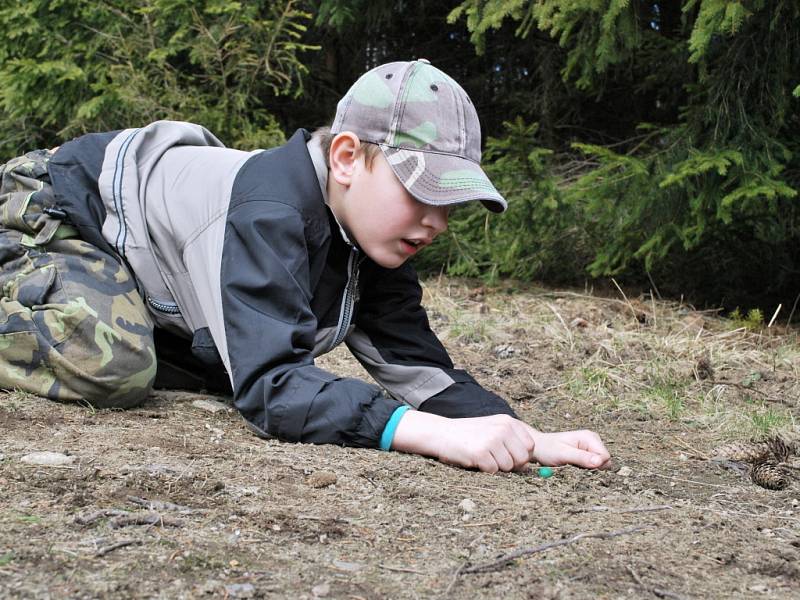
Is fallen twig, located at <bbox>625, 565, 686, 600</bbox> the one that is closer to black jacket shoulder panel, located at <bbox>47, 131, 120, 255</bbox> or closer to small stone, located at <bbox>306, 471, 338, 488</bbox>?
small stone, located at <bbox>306, 471, 338, 488</bbox>

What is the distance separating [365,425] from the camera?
2340 millimetres

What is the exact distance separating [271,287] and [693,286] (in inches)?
173

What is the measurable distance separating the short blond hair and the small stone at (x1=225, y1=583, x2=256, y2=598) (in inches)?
50.3

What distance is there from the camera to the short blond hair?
7.86ft

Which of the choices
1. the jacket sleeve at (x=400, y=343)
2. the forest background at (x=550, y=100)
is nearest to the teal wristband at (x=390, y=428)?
the jacket sleeve at (x=400, y=343)

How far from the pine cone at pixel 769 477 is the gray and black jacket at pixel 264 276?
760 millimetres

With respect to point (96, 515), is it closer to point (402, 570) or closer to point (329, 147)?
point (402, 570)

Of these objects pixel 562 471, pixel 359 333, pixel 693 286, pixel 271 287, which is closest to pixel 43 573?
pixel 271 287

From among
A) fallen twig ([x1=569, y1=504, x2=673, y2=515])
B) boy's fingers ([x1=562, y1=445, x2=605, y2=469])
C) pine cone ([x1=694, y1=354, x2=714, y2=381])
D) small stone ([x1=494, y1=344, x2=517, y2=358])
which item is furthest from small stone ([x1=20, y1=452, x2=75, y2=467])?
pine cone ([x1=694, y1=354, x2=714, y2=381])

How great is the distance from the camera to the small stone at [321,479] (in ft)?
6.66

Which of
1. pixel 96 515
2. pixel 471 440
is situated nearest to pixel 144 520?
pixel 96 515

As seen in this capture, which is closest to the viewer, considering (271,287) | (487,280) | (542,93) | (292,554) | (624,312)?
(292,554)

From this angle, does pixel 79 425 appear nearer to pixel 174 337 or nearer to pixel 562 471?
pixel 174 337

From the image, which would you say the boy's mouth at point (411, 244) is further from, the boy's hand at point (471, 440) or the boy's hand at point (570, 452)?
the boy's hand at point (570, 452)
